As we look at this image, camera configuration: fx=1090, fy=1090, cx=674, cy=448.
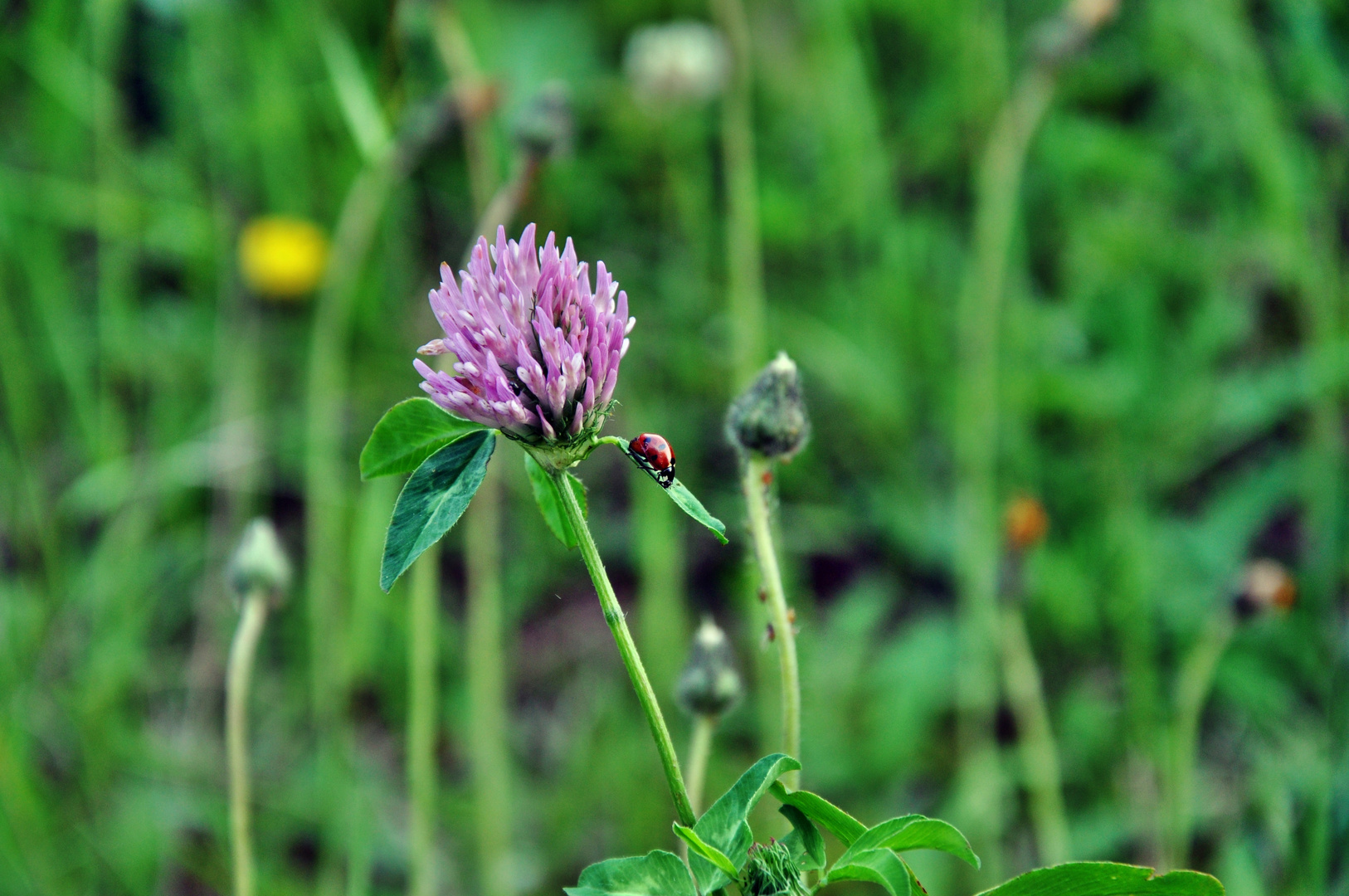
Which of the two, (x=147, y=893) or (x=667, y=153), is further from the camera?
(x=667, y=153)

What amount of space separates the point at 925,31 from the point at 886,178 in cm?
40

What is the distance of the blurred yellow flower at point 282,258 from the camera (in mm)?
2578

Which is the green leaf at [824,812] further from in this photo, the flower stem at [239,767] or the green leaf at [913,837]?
the flower stem at [239,767]

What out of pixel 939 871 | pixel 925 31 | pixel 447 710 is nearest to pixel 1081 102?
pixel 925 31

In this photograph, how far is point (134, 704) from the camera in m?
2.11

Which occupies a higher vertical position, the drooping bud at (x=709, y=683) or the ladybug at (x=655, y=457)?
the ladybug at (x=655, y=457)

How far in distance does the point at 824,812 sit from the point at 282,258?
87.1 inches

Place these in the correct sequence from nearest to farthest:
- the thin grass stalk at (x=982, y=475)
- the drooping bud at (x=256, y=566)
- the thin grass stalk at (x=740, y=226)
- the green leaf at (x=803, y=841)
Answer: the green leaf at (x=803, y=841) < the drooping bud at (x=256, y=566) < the thin grass stalk at (x=982, y=475) < the thin grass stalk at (x=740, y=226)

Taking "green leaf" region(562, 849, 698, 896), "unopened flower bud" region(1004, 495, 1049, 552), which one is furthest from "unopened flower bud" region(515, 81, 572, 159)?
"green leaf" region(562, 849, 698, 896)

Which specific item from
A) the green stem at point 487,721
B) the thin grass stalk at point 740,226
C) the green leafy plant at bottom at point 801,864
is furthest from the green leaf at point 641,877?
A: the thin grass stalk at point 740,226

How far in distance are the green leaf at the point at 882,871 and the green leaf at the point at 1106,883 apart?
0.23 ft

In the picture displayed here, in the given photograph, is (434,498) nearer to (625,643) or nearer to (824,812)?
(625,643)

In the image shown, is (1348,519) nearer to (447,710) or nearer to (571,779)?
(571,779)

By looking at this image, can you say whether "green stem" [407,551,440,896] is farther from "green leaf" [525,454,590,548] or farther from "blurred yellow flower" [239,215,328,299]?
"blurred yellow flower" [239,215,328,299]
